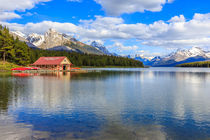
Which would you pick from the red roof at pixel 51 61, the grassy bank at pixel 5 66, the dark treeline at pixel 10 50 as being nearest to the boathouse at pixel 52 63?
the red roof at pixel 51 61

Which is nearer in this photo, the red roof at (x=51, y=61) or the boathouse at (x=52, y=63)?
the red roof at (x=51, y=61)

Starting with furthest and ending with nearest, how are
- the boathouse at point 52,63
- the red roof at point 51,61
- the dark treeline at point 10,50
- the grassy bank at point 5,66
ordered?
the boathouse at point 52,63 < the red roof at point 51,61 < the dark treeline at point 10,50 < the grassy bank at point 5,66

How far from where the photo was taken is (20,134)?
12211 mm

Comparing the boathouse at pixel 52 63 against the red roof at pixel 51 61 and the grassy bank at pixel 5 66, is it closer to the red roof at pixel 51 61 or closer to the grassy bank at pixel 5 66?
the red roof at pixel 51 61

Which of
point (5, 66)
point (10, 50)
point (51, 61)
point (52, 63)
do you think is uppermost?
point (10, 50)

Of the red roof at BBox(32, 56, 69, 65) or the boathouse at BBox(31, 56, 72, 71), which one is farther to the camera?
the boathouse at BBox(31, 56, 72, 71)

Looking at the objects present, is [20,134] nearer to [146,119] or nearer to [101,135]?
[101,135]

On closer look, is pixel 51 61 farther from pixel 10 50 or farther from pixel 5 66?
pixel 5 66

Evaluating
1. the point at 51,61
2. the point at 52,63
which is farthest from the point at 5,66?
the point at 51,61

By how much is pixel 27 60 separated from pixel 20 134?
113 m

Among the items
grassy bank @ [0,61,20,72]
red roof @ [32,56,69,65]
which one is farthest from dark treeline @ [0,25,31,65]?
red roof @ [32,56,69,65]

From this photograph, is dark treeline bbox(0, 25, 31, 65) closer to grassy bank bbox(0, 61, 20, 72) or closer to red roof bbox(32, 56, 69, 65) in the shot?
grassy bank bbox(0, 61, 20, 72)

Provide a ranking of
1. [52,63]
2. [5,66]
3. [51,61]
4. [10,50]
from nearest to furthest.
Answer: [5,66], [10,50], [52,63], [51,61]

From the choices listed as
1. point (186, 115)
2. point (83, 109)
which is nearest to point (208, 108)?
point (186, 115)
